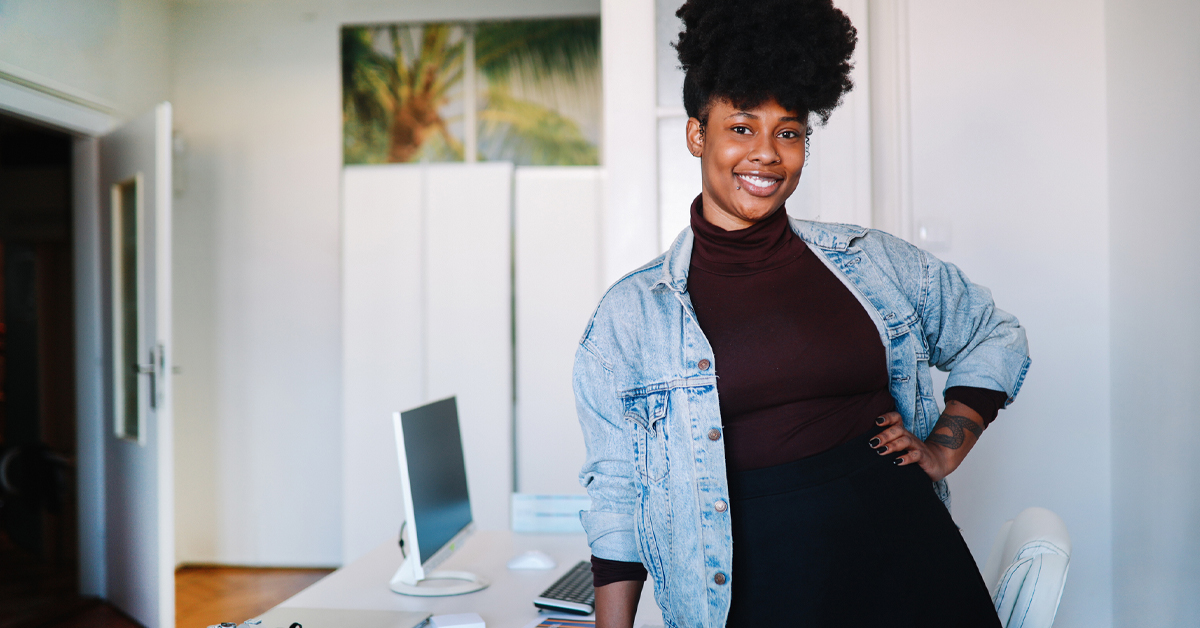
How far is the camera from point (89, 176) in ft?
12.6

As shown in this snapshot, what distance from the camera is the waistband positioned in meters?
1.06

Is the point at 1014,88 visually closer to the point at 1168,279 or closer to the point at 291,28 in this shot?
the point at 1168,279

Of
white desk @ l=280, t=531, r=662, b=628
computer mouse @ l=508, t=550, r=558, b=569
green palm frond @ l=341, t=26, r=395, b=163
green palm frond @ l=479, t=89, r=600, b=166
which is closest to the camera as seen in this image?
white desk @ l=280, t=531, r=662, b=628

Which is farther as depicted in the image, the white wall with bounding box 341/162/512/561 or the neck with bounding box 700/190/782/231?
the white wall with bounding box 341/162/512/561

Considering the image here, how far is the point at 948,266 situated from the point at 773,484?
1.63 ft

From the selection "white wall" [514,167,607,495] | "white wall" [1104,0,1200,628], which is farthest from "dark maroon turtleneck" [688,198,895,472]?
"white wall" [514,167,607,495]

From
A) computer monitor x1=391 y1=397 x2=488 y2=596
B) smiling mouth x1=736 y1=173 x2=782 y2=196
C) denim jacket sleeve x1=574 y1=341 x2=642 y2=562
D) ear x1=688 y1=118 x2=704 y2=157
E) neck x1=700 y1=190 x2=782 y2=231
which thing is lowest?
computer monitor x1=391 y1=397 x2=488 y2=596

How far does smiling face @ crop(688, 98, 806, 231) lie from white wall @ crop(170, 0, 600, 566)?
12.1 feet

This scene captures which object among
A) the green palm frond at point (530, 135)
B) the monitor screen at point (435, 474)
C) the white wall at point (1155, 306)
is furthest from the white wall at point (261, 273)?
the white wall at point (1155, 306)

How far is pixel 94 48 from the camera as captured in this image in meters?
3.83

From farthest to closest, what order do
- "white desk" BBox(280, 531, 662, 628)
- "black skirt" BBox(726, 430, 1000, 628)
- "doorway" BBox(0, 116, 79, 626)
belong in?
"doorway" BBox(0, 116, 79, 626) < "white desk" BBox(280, 531, 662, 628) < "black skirt" BBox(726, 430, 1000, 628)

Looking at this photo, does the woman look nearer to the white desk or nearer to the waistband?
the waistband

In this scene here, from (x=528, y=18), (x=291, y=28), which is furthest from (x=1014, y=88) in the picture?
(x=291, y=28)

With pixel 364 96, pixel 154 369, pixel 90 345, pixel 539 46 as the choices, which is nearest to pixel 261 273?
pixel 90 345
